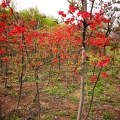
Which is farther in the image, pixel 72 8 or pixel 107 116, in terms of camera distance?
pixel 107 116

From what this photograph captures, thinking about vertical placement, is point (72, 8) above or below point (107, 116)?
above

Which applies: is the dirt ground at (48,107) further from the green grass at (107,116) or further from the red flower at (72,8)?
the red flower at (72,8)

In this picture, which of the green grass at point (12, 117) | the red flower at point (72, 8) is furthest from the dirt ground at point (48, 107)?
the red flower at point (72, 8)

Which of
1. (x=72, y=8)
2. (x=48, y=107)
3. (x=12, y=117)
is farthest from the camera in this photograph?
(x=48, y=107)

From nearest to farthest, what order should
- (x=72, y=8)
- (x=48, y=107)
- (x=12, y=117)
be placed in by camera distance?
(x=72, y=8)
(x=12, y=117)
(x=48, y=107)

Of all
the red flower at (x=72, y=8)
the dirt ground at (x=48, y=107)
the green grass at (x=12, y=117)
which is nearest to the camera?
the red flower at (x=72, y=8)

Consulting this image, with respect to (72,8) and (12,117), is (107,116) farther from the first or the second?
(72,8)

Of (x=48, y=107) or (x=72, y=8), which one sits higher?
(x=72, y=8)

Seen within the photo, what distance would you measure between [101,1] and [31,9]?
106 ft

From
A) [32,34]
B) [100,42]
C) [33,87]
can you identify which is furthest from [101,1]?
[33,87]

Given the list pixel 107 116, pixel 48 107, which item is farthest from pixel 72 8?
pixel 48 107

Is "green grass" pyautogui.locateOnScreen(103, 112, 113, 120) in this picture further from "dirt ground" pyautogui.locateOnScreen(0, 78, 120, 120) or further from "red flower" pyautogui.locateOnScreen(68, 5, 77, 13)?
"red flower" pyautogui.locateOnScreen(68, 5, 77, 13)

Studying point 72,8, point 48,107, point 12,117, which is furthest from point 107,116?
point 72,8

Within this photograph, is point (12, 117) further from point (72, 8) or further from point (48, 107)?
point (72, 8)
